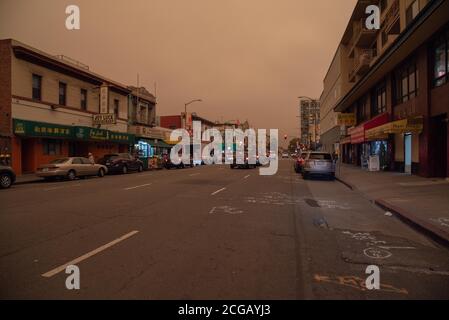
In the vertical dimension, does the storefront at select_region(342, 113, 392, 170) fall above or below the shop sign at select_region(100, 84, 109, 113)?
below

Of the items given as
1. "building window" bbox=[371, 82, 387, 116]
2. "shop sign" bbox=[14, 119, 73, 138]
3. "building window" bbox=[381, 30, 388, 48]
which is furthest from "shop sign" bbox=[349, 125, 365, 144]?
"shop sign" bbox=[14, 119, 73, 138]

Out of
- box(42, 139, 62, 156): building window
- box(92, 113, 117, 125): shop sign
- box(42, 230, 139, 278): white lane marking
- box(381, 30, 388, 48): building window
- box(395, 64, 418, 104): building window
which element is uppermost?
box(381, 30, 388, 48): building window

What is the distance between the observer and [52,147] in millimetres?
26469

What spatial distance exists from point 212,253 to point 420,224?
16.8 feet

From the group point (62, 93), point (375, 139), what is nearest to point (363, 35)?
point (375, 139)

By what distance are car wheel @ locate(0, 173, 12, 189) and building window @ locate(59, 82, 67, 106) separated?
1269 cm

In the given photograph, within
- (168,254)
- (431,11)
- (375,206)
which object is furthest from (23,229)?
(431,11)

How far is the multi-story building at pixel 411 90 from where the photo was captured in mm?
16562

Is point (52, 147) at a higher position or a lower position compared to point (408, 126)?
lower

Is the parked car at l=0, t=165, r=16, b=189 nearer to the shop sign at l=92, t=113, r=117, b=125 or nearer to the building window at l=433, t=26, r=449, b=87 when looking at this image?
the shop sign at l=92, t=113, r=117, b=125

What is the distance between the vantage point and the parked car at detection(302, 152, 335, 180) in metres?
21.3

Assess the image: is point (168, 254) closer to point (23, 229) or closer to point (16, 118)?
point (23, 229)

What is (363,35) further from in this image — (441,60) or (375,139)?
(441,60)
